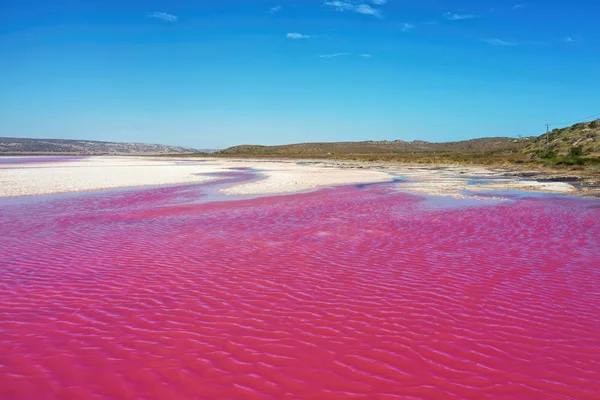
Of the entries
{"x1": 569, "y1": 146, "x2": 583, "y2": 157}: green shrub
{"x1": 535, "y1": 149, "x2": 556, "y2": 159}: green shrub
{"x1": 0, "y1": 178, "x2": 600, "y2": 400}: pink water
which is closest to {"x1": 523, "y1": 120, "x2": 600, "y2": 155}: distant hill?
{"x1": 569, "y1": 146, "x2": 583, "y2": 157}: green shrub

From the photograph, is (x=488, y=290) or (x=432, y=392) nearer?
(x=432, y=392)

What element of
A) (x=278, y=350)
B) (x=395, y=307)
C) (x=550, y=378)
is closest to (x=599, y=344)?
(x=550, y=378)

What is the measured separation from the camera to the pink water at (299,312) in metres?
5.28

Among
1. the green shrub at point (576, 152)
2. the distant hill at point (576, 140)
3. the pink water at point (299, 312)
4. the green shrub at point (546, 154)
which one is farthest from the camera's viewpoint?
the green shrub at point (546, 154)

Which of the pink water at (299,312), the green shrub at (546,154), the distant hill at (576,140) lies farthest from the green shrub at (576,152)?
the pink water at (299,312)

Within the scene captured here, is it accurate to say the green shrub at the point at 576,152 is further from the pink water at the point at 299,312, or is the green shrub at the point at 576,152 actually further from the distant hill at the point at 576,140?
the pink water at the point at 299,312

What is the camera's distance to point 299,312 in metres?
7.50

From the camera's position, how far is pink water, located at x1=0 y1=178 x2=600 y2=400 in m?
5.28

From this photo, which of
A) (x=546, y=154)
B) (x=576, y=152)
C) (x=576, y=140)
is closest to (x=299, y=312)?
(x=576, y=152)

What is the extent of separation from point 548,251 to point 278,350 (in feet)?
31.3

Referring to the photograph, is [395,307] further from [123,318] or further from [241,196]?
[241,196]

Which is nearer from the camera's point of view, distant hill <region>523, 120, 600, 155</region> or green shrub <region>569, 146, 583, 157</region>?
green shrub <region>569, 146, 583, 157</region>

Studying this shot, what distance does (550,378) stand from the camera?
17.4ft

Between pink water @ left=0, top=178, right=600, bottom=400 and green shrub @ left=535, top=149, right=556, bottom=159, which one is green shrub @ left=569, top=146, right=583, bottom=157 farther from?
pink water @ left=0, top=178, right=600, bottom=400
